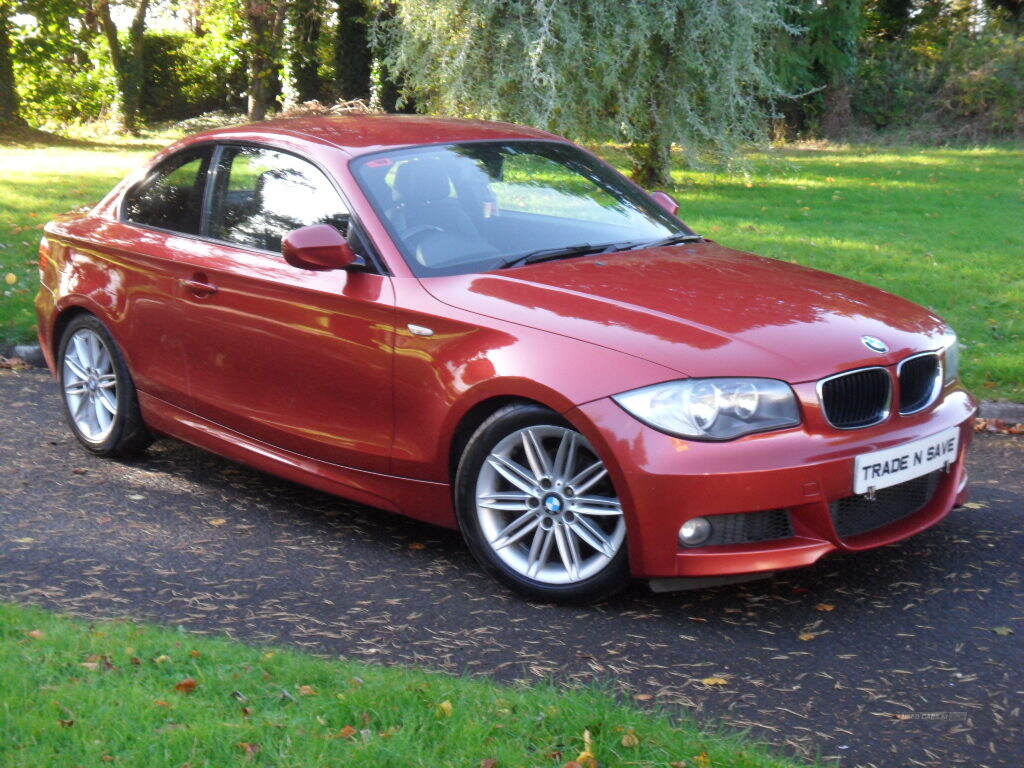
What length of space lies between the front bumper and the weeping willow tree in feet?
41.0

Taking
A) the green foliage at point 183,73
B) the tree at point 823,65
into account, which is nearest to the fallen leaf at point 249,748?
the tree at point 823,65

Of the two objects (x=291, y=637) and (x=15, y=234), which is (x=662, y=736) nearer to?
(x=291, y=637)

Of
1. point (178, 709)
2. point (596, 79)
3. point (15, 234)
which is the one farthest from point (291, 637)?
point (596, 79)

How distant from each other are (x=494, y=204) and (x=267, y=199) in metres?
1.01

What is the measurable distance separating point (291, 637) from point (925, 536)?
2679 mm

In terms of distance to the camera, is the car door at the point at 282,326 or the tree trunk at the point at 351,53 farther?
the tree trunk at the point at 351,53

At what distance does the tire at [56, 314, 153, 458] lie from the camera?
643cm

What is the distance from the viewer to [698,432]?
429cm

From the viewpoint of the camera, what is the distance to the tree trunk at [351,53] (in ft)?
100

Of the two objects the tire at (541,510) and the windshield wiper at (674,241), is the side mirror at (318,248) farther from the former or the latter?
the windshield wiper at (674,241)

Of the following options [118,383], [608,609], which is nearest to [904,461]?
[608,609]

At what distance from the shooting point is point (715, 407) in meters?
4.30

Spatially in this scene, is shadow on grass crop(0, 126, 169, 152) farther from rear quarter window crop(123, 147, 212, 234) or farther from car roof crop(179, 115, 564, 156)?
Result: car roof crop(179, 115, 564, 156)

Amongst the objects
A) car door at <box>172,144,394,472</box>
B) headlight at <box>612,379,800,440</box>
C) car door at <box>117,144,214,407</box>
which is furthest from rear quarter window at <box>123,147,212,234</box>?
headlight at <box>612,379,800,440</box>
